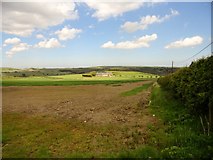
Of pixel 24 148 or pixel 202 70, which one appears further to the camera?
pixel 202 70

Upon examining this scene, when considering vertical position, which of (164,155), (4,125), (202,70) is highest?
(202,70)

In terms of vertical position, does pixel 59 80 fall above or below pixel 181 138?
below

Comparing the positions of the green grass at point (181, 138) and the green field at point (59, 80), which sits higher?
the green grass at point (181, 138)

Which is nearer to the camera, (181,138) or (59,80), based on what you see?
(181,138)

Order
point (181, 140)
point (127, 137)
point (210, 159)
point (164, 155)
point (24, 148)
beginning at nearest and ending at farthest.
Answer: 1. point (210, 159)
2. point (164, 155)
3. point (181, 140)
4. point (24, 148)
5. point (127, 137)

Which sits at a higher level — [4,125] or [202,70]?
[202,70]

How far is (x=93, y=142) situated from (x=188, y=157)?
4.63m

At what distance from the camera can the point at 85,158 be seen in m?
8.66

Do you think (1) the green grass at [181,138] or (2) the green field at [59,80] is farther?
(2) the green field at [59,80]

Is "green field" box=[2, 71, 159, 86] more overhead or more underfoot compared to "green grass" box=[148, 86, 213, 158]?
more underfoot

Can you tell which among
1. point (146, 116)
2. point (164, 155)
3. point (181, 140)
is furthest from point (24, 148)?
point (146, 116)

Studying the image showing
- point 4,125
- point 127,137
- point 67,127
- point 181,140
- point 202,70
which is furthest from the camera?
point 4,125

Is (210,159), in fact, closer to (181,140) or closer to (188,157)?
(188,157)

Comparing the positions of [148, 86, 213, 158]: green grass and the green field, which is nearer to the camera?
[148, 86, 213, 158]: green grass
